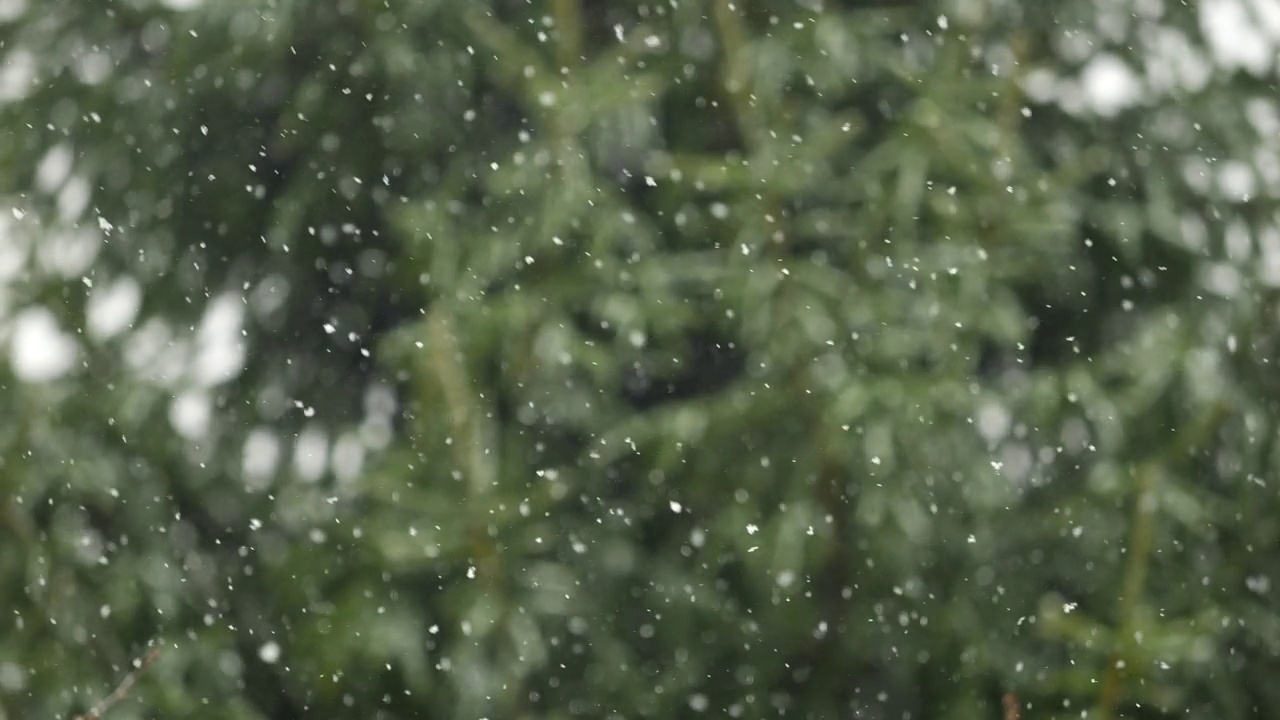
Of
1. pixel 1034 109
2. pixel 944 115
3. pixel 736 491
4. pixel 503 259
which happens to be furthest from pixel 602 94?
pixel 1034 109

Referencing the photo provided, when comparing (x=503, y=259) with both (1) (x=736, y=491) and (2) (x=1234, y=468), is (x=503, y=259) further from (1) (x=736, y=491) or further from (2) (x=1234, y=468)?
(2) (x=1234, y=468)

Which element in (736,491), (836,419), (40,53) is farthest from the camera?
(40,53)

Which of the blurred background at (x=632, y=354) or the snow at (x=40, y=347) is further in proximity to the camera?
the snow at (x=40, y=347)

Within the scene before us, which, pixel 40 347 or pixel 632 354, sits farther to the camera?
pixel 40 347

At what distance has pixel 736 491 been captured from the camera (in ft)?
10.6

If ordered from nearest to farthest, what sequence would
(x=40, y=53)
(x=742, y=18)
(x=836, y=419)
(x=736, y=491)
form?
(x=836, y=419)
(x=736, y=491)
(x=742, y=18)
(x=40, y=53)

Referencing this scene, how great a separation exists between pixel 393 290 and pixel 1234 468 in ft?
7.39

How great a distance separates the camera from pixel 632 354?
3.24m

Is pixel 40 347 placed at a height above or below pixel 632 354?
below

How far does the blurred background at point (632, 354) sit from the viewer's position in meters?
3.09

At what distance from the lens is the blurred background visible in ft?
10.1

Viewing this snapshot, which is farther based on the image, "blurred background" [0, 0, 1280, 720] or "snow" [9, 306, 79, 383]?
"snow" [9, 306, 79, 383]

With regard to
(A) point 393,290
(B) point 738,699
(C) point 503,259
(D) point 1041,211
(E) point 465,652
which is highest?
(D) point 1041,211

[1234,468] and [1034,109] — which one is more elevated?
[1034,109]
